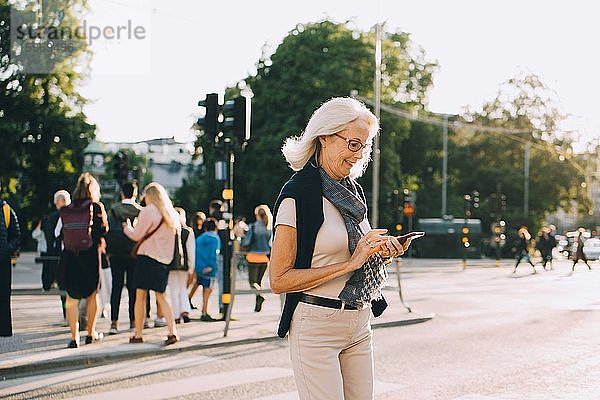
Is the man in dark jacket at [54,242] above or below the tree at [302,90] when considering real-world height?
below

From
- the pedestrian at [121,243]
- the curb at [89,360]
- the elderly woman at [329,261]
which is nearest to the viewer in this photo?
the elderly woman at [329,261]

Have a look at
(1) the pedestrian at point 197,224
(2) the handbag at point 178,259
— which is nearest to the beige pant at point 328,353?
(2) the handbag at point 178,259

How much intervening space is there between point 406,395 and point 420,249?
142ft

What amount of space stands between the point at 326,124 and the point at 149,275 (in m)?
6.94

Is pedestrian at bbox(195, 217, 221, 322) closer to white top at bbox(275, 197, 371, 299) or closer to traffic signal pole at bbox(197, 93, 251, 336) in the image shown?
traffic signal pole at bbox(197, 93, 251, 336)

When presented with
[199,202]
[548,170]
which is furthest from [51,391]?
[548,170]

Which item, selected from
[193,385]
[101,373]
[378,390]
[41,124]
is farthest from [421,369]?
[41,124]

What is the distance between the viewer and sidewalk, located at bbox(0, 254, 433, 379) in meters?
9.02

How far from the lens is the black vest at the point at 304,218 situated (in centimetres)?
374

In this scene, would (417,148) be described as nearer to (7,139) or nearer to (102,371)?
(7,139)

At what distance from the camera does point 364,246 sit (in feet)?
12.0

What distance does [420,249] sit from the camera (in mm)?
50312

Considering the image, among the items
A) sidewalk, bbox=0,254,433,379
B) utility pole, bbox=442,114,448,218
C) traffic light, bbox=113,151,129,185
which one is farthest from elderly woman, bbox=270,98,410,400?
utility pole, bbox=442,114,448,218

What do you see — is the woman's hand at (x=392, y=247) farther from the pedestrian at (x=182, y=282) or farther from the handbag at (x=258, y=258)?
the handbag at (x=258, y=258)
